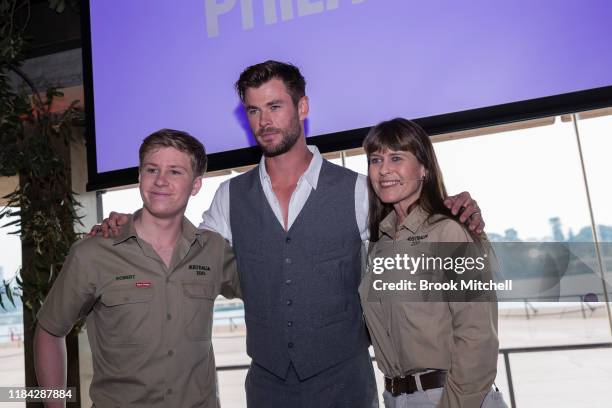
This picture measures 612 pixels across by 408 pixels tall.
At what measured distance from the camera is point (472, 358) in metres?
1.20

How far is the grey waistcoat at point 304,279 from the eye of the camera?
1.54 metres

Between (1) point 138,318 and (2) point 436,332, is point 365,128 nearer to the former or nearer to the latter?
(2) point 436,332

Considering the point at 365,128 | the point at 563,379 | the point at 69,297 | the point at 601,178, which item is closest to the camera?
the point at 69,297

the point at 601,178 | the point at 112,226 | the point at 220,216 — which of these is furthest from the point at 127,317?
the point at 601,178

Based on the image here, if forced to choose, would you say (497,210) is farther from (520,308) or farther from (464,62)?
(464,62)

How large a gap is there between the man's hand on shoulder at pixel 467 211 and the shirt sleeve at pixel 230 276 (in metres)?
0.69

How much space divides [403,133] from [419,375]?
2.11 feet

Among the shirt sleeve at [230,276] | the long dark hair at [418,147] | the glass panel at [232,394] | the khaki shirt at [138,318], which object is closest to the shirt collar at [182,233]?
the khaki shirt at [138,318]

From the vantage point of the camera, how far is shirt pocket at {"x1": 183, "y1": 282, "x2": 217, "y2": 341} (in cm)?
149

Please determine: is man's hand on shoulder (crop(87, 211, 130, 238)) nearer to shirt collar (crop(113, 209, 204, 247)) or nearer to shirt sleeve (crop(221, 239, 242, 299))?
shirt collar (crop(113, 209, 204, 247))

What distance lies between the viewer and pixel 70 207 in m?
2.89

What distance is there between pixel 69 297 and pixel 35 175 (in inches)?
66.2

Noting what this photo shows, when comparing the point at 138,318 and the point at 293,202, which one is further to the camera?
the point at 293,202

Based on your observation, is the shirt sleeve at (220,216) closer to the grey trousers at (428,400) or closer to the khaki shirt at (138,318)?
the khaki shirt at (138,318)
